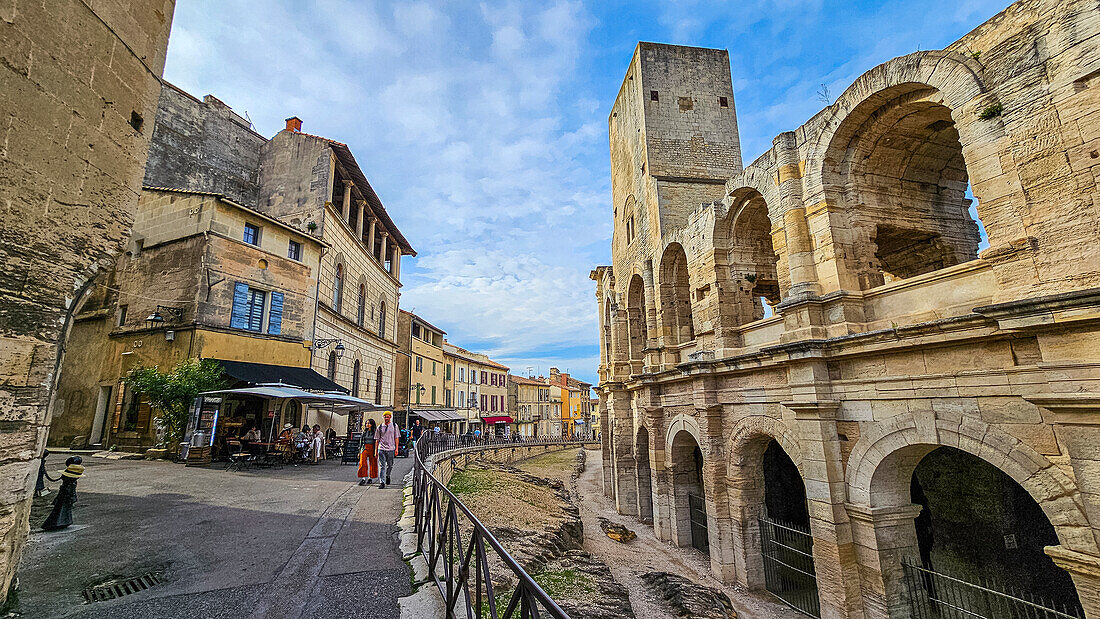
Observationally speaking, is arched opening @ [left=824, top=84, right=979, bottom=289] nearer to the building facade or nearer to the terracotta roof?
the terracotta roof

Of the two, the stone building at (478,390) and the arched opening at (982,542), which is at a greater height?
the stone building at (478,390)

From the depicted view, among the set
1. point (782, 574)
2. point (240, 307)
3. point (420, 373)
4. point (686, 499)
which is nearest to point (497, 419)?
point (420, 373)

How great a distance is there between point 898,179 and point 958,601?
24.6ft

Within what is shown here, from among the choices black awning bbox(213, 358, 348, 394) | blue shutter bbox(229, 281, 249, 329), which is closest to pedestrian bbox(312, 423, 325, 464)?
black awning bbox(213, 358, 348, 394)

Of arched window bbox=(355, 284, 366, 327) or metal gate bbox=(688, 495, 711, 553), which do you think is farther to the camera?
arched window bbox=(355, 284, 366, 327)

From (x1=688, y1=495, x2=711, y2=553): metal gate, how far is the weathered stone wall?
21.8 metres

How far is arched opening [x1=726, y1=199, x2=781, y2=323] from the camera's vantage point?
35.9ft

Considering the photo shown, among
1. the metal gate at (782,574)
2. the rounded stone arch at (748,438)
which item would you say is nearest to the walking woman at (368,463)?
the rounded stone arch at (748,438)

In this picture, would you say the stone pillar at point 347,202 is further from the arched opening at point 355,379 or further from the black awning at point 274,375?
the black awning at point 274,375

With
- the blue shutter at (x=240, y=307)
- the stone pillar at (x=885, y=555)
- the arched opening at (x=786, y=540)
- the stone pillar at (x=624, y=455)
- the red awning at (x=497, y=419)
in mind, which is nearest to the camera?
the stone pillar at (x=885, y=555)

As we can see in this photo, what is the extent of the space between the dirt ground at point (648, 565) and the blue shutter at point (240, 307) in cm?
1260

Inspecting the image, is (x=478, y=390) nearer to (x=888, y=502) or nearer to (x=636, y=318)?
(x=636, y=318)

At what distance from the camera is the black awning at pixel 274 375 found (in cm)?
1345

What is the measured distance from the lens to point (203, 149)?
20031 millimetres
